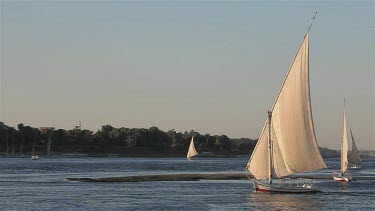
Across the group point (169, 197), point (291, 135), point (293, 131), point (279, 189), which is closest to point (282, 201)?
point (279, 189)

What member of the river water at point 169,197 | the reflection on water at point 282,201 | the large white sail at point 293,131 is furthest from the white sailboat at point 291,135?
the river water at point 169,197

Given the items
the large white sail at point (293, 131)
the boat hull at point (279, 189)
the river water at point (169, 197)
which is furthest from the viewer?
the boat hull at point (279, 189)

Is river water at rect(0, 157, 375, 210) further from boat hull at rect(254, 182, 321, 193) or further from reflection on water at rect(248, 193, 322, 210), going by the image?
boat hull at rect(254, 182, 321, 193)

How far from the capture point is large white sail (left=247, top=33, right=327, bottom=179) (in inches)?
2936

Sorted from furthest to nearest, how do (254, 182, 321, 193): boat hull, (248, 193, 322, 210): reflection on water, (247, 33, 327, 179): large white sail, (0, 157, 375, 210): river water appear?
(254, 182, 321, 193): boat hull < (247, 33, 327, 179): large white sail < (248, 193, 322, 210): reflection on water < (0, 157, 375, 210): river water

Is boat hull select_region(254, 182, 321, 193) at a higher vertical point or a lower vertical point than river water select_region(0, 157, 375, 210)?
higher

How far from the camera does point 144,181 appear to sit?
10794 centimetres

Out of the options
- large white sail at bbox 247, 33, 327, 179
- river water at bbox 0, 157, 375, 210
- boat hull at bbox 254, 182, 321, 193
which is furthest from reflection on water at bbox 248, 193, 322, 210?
large white sail at bbox 247, 33, 327, 179

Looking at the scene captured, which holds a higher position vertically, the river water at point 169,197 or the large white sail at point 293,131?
the large white sail at point 293,131

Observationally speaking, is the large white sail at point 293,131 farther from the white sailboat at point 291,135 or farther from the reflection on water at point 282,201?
the reflection on water at point 282,201

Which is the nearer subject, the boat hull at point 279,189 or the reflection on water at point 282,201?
the reflection on water at point 282,201

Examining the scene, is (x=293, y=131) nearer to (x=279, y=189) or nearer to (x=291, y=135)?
(x=291, y=135)

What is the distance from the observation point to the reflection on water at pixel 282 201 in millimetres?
68000

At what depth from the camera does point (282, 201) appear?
240 feet
